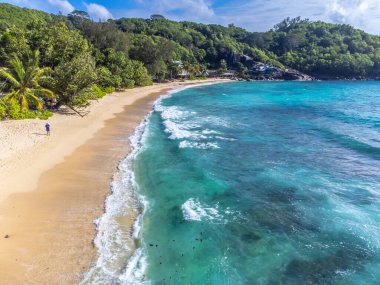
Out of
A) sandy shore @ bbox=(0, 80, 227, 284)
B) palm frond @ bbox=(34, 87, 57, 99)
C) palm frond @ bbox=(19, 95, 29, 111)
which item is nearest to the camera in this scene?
sandy shore @ bbox=(0, 80, 227, 284)

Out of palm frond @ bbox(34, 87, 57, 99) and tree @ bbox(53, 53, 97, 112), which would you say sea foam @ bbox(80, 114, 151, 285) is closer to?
palm frond @ bbox(34, 87, 57, 99)

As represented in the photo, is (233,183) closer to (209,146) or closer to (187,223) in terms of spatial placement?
(187,223)

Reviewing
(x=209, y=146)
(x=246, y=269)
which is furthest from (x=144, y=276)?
(x=209, y=146)

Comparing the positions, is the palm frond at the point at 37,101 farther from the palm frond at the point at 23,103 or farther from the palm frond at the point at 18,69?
the palm frond at the point at 18,69

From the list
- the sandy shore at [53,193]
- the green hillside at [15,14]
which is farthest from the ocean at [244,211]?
the green hillside at [15,14]

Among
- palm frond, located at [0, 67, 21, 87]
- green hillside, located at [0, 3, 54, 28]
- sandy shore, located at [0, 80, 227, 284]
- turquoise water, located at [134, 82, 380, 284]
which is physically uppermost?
green hillside, located at [0, 3, 54, 28]

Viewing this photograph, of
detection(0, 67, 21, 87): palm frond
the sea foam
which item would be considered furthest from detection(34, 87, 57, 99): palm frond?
the sea foam

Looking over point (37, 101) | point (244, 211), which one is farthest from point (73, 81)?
point (244, 211)
